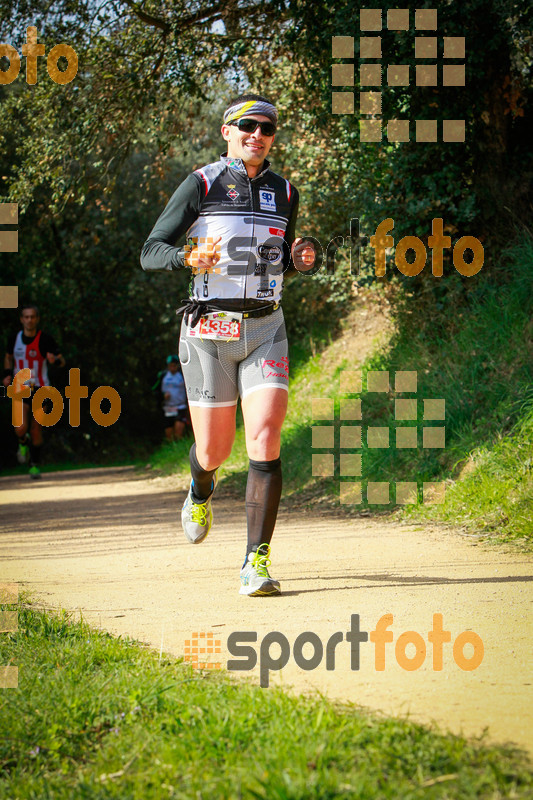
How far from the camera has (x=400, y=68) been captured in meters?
8.03

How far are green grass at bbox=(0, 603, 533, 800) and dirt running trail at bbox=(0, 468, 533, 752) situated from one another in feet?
0.82

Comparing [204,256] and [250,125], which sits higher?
[250,125]

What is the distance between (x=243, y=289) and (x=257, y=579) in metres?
1.38

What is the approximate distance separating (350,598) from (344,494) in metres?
3.99

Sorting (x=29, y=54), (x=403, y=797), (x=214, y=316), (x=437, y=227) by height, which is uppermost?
(x=29, y=54)

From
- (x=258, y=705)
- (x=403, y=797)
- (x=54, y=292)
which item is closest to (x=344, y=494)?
(x=258, y=705)

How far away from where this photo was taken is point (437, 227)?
29.8 ft

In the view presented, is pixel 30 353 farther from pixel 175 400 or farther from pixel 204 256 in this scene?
pixel 204 256

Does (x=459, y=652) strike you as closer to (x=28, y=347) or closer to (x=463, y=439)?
(x=463, y=439)

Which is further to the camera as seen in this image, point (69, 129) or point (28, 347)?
point (28, 347)

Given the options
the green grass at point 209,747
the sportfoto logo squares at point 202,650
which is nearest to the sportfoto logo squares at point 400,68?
the sportfoto logo squares at point 202,650

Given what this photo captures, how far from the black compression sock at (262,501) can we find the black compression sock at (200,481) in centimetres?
38
